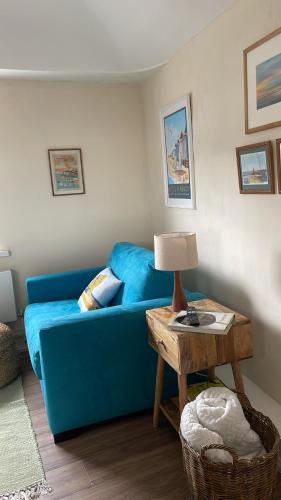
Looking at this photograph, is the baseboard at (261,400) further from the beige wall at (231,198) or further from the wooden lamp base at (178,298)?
the wooden lamp base at (178,298)

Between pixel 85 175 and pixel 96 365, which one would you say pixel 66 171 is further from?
pixel 96 365

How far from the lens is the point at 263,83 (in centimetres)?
189

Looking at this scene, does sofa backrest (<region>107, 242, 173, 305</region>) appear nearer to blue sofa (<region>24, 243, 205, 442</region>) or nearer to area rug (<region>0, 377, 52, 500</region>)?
blue sofa (<region>24, 243, 205, 442</region>)

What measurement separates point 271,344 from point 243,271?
0.43 m

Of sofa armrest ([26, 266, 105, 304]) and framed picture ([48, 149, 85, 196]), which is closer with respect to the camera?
sofa armrest ([26, 266, 105, 304])

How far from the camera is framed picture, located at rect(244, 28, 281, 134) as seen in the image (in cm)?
180

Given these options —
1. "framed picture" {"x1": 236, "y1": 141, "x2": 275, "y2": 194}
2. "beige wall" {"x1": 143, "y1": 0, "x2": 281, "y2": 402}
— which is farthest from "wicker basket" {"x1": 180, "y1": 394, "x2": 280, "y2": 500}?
"framed picture" {"x1": 236, "y1": 141, "x2": 275, "y2": 194}

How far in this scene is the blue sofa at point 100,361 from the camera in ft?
6.89

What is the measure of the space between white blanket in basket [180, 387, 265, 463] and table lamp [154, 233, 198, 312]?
597mm

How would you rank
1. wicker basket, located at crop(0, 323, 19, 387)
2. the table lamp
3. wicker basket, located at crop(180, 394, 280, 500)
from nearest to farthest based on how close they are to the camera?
wicker basket, located at crop(180, 394, 280, 500) → the table lamp → wicker basket, located at crop(0, 323, 19, 387)

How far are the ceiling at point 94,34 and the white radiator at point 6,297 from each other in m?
1.63

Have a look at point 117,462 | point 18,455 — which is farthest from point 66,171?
point 117,462

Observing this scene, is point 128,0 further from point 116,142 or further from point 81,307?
point 81,307

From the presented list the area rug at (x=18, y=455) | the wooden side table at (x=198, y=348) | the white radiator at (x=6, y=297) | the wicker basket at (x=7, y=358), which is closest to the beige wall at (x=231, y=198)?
the wooden side table at (x=198, y=348)
